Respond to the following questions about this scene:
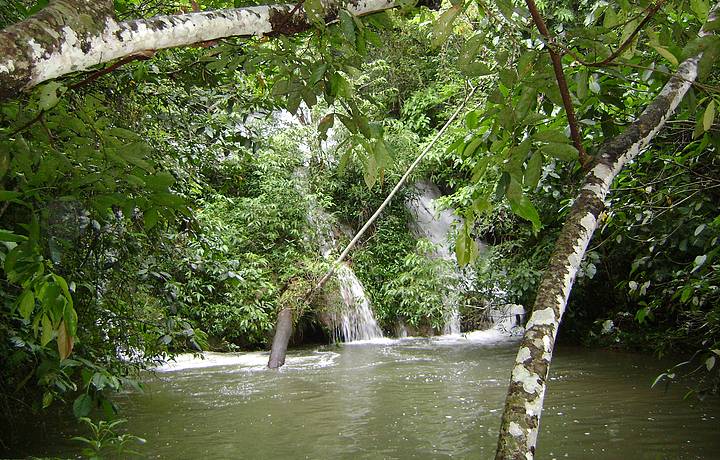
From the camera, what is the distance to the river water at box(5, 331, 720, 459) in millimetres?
4395

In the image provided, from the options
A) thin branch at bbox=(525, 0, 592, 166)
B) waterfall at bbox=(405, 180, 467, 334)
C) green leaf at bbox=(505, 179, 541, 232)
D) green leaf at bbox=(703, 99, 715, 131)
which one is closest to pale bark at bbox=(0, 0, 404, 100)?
thin branch at bbox=(525, 0, 592, 166)

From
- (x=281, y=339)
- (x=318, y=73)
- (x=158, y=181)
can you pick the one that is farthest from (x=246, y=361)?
(x=318, y=73)

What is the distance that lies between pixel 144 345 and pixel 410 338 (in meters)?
7.47

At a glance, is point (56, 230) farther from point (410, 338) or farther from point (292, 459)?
point (410, 338)

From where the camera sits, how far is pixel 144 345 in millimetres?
4195

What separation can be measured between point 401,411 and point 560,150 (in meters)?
4.33

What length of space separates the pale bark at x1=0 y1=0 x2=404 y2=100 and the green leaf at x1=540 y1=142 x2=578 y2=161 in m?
0.67

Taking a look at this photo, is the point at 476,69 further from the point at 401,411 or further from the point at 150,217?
the point at 401,411

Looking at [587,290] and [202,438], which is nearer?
[202,438]

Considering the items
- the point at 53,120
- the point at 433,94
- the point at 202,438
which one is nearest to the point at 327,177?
the point at 433,94

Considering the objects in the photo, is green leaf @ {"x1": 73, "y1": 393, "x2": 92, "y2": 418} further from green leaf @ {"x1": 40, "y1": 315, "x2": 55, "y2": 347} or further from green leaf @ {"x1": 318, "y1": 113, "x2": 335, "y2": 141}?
green leaf @ {"x1": 318, "y1": 113, "x2": 335, "y2": 141}

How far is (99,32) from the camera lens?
1.44 m

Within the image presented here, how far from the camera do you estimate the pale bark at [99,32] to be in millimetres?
1275

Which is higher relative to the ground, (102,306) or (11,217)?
(11,217)
